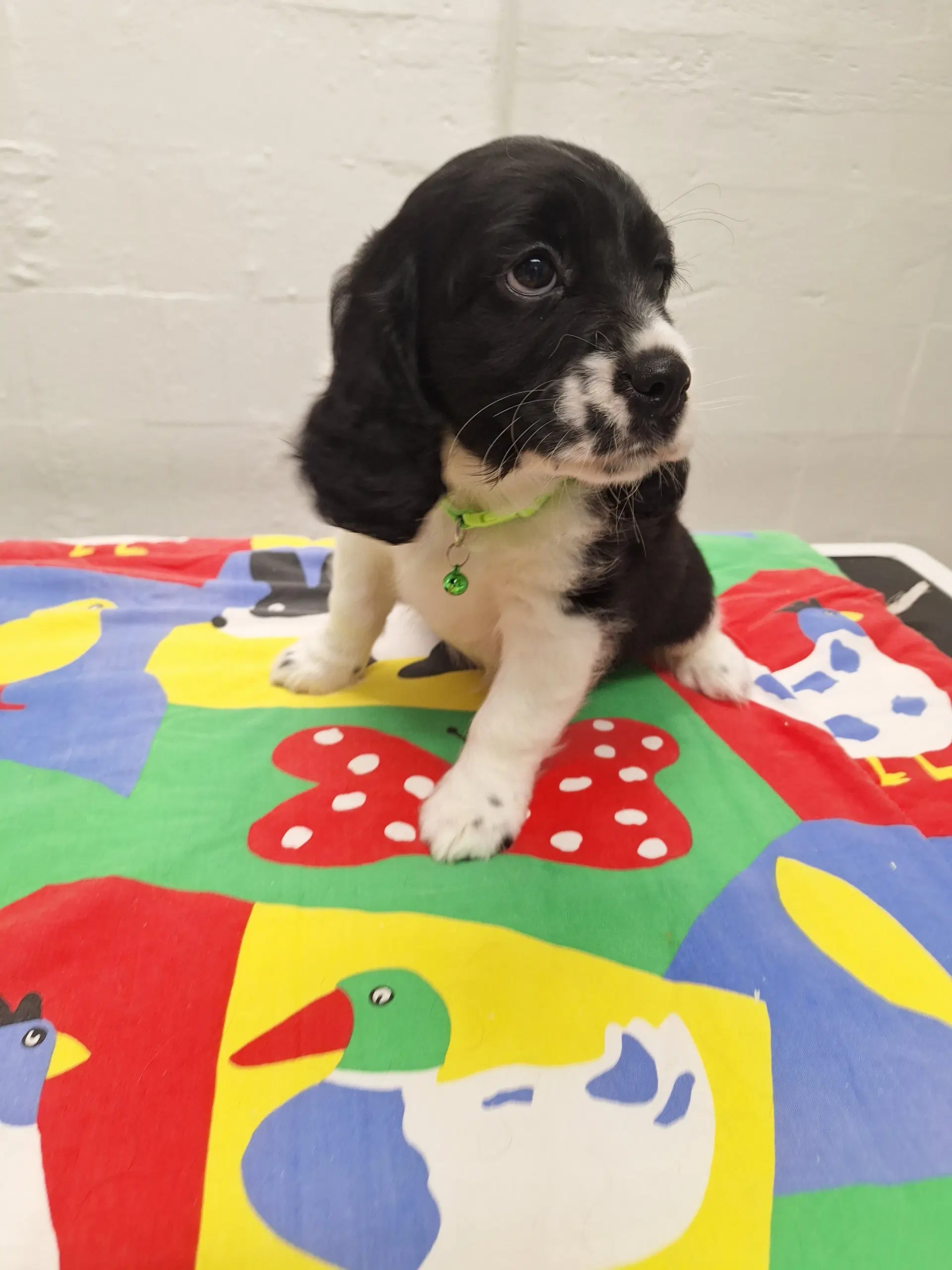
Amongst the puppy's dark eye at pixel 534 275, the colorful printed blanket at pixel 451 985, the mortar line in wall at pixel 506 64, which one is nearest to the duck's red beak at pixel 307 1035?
the colorful printed blanket at pixel 451 985

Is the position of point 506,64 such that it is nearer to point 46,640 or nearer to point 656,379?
point 656,379

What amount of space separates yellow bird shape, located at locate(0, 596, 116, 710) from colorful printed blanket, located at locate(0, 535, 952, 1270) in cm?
1

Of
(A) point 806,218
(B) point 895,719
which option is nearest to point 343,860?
(B) point 895,719

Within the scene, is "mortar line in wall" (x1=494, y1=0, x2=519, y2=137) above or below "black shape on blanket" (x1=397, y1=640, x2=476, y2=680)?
above

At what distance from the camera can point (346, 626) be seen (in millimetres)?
1739

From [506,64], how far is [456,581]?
6.54 ft

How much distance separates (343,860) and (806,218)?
2.81 metres

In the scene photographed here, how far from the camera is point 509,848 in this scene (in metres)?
1.40

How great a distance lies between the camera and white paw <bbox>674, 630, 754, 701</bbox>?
1851 mm

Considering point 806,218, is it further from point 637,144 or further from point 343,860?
point 343,860

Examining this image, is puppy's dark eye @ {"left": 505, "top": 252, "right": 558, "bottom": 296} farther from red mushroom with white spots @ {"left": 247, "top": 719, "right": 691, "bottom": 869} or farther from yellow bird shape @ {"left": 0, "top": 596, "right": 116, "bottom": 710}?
yellow bird shape @ {"left": 0, "top": 596, "right": 116, "bottom": 710}

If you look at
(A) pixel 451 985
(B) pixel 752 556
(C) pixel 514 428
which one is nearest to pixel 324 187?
(B) pixel 752 556

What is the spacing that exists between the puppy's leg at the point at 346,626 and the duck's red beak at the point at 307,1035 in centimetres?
79

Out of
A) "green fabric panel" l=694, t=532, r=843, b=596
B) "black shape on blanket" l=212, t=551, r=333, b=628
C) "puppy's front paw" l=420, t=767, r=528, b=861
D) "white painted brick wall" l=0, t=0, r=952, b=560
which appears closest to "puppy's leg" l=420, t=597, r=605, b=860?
"puppy's front paw" l=420, t=767, r=528, b=861
